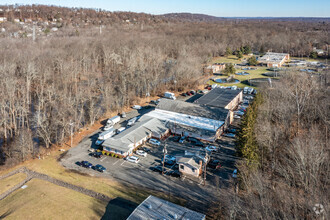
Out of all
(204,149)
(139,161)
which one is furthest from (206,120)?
(139,161)

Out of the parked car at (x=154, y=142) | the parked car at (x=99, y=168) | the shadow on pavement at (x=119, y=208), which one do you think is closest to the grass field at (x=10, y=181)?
the parked car at (x=99, y=168)

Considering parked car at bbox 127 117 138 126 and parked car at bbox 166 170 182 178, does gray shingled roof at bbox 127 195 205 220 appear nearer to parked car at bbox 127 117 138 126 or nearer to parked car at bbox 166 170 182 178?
parked car at bbox 166 170 182 178

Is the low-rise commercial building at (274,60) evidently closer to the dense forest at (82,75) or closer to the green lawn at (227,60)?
the green lawn at (227,60)

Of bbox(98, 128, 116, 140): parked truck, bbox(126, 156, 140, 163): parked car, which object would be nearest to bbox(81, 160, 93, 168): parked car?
bbox(126, 156, 140, 163): parked car

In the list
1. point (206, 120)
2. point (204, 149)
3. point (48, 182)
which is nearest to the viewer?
point (48, 182)

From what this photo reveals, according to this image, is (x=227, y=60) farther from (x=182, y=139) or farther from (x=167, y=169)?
(x=167, y=169)

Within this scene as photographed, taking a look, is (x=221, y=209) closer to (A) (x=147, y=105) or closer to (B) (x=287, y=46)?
(A) (x=147, y=105)
